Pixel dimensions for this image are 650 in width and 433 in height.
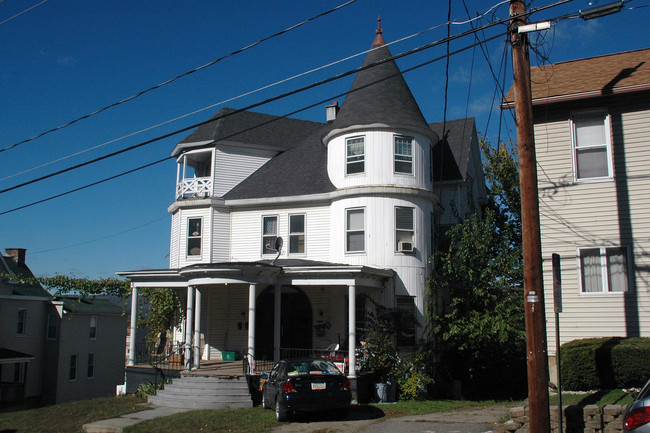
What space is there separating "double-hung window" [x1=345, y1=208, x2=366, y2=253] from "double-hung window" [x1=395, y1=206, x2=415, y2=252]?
1.17m

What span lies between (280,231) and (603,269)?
39.0 ft

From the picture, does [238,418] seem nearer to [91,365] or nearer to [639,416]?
[639,416]

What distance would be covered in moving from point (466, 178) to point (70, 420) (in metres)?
16.9

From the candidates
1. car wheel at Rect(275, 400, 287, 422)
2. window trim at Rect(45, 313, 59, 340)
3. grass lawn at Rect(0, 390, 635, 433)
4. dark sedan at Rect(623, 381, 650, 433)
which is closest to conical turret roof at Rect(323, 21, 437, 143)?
grass lawn at Rect(0, 390, 635, 433)

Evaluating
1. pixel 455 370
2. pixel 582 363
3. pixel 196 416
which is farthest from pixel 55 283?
pixel 582 363

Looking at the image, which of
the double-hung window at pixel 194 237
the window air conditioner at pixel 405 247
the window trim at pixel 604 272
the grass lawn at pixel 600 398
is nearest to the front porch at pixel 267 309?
the window air conditioner at pixel 405 247

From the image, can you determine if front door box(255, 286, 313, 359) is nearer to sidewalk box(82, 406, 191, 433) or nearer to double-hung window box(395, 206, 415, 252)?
double-hung window box(395, 206, 415, 252)

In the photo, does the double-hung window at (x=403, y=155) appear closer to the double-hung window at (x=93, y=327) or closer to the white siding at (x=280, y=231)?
the white siding at (x=280, y=231)

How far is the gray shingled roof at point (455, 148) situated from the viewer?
2427 cm

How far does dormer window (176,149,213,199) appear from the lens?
24172 mm

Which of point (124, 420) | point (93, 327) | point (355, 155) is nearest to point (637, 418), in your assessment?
point (124, 420)

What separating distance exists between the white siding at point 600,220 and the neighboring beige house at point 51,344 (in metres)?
24.7

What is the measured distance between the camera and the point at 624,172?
1494 cm

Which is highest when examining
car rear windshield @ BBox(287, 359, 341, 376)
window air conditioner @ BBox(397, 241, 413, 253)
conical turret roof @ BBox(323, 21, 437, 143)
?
conical turret roof @ BBox(323, 21, 437, 143)
